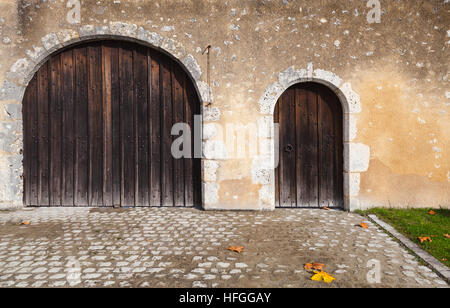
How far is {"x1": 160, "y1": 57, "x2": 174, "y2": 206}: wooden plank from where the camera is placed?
4.59 metres

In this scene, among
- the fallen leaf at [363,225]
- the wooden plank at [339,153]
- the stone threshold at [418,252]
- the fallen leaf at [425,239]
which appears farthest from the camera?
the wooden plank at [339,153]

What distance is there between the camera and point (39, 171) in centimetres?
458

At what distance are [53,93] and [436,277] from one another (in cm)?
509

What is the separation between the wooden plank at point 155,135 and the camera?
4.58 meters

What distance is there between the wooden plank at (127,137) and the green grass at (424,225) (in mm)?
3340

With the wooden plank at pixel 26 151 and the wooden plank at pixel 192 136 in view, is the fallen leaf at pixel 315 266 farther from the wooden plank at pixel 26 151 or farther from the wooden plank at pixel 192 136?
the wooden plank at pixel 26 151

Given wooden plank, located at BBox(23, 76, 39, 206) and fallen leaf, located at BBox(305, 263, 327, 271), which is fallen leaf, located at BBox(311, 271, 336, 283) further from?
wooden plank, located at BBox(23, 76, 39, 206)

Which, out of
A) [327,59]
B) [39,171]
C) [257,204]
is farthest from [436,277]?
[39,171]

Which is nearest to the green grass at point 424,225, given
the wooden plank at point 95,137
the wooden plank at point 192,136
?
the wooden plank at point 192,136

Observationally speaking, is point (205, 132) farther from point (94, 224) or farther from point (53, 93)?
point (53, 93)

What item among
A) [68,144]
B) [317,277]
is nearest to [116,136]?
[68,144]

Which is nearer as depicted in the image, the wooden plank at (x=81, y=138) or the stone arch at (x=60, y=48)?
the stone arch at (x=60, y=48)

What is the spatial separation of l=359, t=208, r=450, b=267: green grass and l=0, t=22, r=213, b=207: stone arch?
2.84m

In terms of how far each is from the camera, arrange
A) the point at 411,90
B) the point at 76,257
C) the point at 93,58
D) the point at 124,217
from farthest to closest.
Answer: the point at 93,58
the point at 411,90
the point at 124,217
the point at 76,257
